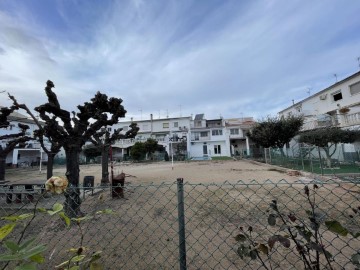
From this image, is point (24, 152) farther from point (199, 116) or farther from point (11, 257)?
point (11, 257)

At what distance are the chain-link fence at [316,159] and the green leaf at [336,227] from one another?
13.5 m

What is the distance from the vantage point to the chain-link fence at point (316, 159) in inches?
549

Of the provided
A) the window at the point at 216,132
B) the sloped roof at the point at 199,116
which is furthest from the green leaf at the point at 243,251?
the sloped roof at the point at 199,116

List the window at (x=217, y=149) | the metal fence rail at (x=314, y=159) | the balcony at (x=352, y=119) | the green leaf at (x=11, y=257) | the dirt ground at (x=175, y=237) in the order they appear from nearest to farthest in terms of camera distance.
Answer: the green leaf at (x=11, y=257) < the dirt ground at (x=175, y=237) < the metal fence rail at (x=314, y=159) < the balcony at (x=352, y=119) < the window at (x=217, y=149)

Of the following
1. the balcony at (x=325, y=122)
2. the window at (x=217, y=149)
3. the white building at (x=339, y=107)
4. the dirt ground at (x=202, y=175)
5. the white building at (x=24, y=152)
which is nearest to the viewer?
the dirt ground at (x=202, y=175)

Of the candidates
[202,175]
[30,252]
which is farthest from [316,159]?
[30,252]

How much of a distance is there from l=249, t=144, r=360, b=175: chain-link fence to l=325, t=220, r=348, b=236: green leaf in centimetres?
1354

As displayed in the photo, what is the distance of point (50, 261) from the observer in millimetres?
3184

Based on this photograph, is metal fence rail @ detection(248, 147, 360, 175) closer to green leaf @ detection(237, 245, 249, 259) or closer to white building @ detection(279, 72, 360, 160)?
white building @ detection(279, 72, 360, 160)

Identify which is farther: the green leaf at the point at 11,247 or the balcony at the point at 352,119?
the balcony at the point at 352,119

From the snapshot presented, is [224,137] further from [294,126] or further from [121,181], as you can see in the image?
[121,181]

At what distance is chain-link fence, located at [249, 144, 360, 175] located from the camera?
13.9m

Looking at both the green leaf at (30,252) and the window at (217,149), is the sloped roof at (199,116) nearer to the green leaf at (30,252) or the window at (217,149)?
the window at (217,149)

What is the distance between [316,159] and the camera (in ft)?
59.7
